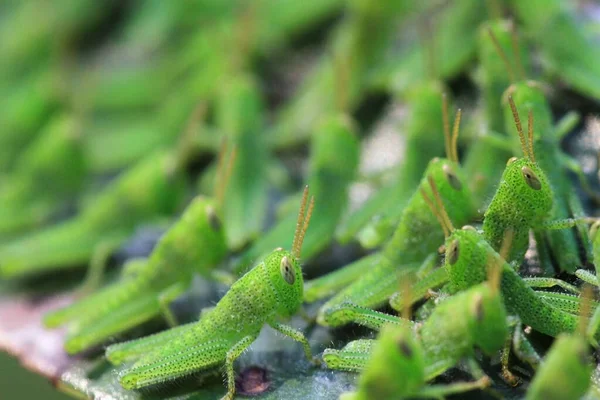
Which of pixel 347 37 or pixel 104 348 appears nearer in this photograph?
pixel 104 348

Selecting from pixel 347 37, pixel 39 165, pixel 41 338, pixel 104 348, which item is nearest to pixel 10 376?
pixel 41 338

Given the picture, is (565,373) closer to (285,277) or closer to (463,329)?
(463,329)

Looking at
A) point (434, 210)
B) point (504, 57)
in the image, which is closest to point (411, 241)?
point (434, 210)

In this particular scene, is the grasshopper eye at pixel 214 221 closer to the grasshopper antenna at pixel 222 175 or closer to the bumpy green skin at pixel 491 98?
the grasshopper antenna at pixel 222 175

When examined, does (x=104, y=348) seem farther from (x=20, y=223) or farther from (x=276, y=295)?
(x=20, y=223)

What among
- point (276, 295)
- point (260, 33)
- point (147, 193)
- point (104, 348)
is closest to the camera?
point (276, 295)
